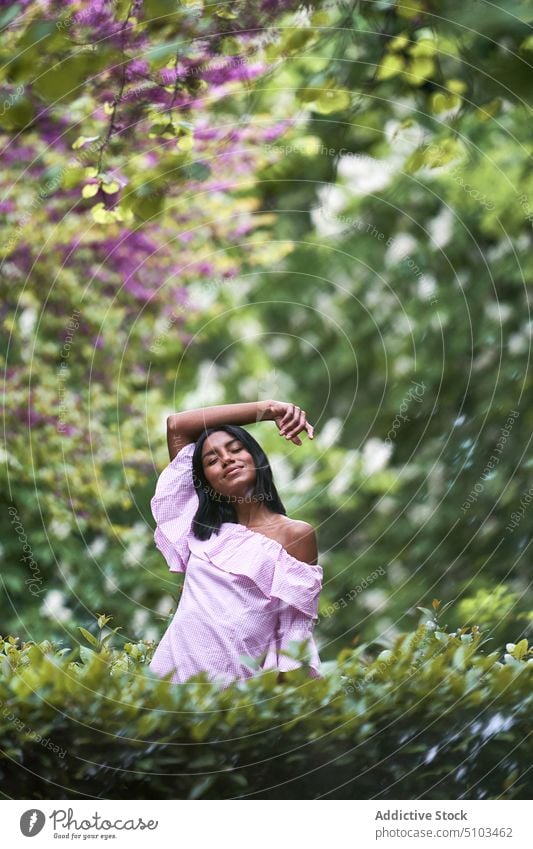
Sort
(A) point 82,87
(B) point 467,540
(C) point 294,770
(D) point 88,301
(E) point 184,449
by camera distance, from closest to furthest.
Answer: (C) point 294,770 → (E) point 184,449 → (A) point 82,87 → (B) point 467,540 → (D) point 88,301

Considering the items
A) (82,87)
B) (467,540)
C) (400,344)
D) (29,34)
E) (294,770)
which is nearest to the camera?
(294,770)

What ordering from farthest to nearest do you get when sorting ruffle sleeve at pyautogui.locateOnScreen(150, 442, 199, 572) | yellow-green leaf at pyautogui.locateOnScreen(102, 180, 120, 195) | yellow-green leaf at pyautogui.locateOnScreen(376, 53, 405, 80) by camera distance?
yellow-green leaf at pyautogui.locateOnScreen(376, 53, 405, 80)
yellow-green leaf at pyautogui.locateOnScreen(102, 180, 120, 195)
ruffle sleeve at pyautogui.locateOnScreen(150, 442, 199, 572)

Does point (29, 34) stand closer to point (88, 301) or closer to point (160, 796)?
point (88, 301)

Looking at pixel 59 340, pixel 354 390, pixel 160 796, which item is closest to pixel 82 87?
pixel 59 340

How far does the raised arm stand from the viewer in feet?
8.67

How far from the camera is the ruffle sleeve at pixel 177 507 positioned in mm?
2736

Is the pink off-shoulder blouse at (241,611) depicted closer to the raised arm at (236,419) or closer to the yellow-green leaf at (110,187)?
the raised arm at (236,419)

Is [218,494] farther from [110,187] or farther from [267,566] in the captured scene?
[110,187]

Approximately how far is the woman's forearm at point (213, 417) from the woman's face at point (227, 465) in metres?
0.04

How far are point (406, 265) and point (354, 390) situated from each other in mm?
702

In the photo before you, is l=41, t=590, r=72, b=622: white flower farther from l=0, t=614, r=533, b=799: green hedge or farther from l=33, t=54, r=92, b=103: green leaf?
l=33, t=54, r=92, b=103: green leaf

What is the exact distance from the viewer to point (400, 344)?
5.41 metres
